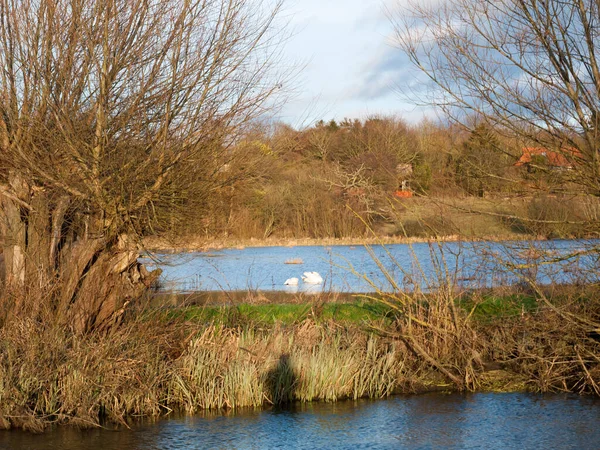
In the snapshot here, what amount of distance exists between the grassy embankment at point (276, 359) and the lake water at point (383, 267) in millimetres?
545

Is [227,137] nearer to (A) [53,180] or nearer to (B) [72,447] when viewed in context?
(A) [53,180]

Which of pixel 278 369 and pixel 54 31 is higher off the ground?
pixel 54 31

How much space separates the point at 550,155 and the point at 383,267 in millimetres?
3135

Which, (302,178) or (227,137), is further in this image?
(302,178)

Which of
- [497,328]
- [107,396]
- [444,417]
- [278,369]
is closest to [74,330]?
[107,396]

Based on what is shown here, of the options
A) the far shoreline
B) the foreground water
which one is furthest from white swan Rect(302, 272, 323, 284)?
the foreground water

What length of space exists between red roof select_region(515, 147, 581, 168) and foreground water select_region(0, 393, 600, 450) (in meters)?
2.84

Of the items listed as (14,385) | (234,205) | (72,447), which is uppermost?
(234,205)

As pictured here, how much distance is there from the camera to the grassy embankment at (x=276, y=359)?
27.0 ft

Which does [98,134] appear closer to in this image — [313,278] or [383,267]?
[383,267]

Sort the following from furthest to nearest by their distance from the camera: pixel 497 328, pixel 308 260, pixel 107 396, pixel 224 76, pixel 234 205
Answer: pixel 308 260
pixel 234 205
pixel 497 328
pixel 224 76
pixel 107 396

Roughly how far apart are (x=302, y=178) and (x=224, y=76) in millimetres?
23492

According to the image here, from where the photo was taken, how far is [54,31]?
850 cm

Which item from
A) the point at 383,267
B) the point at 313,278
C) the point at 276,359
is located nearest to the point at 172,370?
the point at 276,359
